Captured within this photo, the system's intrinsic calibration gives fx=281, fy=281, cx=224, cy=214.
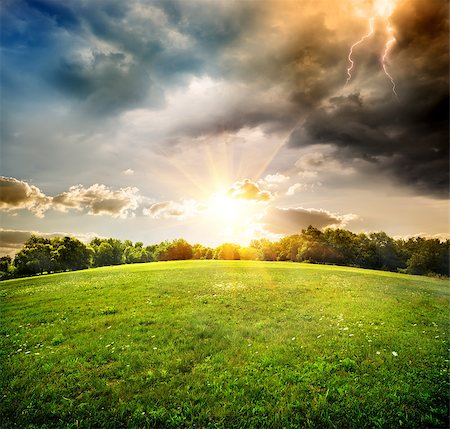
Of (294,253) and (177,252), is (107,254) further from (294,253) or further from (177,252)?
(294,253)

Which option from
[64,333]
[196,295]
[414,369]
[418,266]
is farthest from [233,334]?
[418,266]

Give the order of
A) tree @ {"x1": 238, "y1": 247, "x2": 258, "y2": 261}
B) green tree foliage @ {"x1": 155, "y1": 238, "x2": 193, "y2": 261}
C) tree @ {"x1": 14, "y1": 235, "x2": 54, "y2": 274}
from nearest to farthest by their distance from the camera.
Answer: tree @ {"x1": 14, "y1": 235, "x2": 54, "y2": 274} < green tree foliage @ {"x1": 155, "y1": 238, "x2": 193, "y2": 261} < tree @ {"x1": 238, "y1": 247, "x2": 258, "y2": 261}

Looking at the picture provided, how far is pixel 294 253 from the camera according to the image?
127 meters

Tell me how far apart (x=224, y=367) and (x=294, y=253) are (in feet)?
399

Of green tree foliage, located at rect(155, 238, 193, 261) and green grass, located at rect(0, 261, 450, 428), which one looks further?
green tree foliage, located at rect(155, 238, 193, 261)

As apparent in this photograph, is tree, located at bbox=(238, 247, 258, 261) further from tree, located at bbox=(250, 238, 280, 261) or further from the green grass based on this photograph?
the green grass

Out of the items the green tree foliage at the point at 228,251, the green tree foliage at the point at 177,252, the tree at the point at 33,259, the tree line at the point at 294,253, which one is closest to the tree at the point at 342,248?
the tree line at the point at 294,253

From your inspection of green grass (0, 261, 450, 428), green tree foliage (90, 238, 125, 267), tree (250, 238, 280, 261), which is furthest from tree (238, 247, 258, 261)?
green grass (0, 261, 450, 428)

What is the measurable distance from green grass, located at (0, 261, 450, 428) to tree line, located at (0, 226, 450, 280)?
7792cm

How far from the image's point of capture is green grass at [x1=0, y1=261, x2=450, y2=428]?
7328 mm

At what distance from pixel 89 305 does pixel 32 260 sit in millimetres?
79214

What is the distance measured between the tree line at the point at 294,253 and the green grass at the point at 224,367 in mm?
77923

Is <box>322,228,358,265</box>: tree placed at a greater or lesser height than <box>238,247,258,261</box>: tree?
greater

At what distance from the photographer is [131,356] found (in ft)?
34.3
